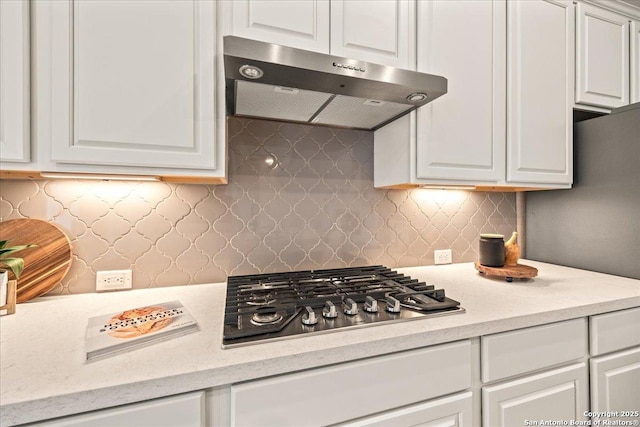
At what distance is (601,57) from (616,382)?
1577 mm

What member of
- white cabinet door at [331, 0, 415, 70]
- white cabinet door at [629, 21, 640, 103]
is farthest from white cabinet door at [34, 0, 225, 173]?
white cabinet door at [629, 21, 640, 103]

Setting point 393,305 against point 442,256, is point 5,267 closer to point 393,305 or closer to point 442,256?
point 393,305

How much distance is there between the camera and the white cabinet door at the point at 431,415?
810 mm

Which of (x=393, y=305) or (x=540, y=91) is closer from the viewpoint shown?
(x=393, y=305)

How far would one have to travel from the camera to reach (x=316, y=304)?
38.5 inches

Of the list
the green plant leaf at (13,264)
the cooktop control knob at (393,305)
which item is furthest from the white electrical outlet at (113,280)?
the cooktop control knob at (393,305)

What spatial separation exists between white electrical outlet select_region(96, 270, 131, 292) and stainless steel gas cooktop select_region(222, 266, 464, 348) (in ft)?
1.31

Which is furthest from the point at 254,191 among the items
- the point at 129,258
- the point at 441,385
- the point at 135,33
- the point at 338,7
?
the point at 441,385

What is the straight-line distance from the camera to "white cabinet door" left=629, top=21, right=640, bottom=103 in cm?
167

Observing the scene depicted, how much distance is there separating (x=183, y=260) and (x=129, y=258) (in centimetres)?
20

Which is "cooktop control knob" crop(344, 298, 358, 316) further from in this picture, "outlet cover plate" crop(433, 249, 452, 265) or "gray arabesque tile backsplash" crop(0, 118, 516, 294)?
"outlet cover plate" crop(433, 249, 452, 265)

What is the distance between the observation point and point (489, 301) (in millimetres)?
1088

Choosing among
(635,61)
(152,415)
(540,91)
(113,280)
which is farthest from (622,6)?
(113,280)

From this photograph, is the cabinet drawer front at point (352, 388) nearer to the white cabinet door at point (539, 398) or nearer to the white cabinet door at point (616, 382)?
the white cabinet door at point (539, 398)
